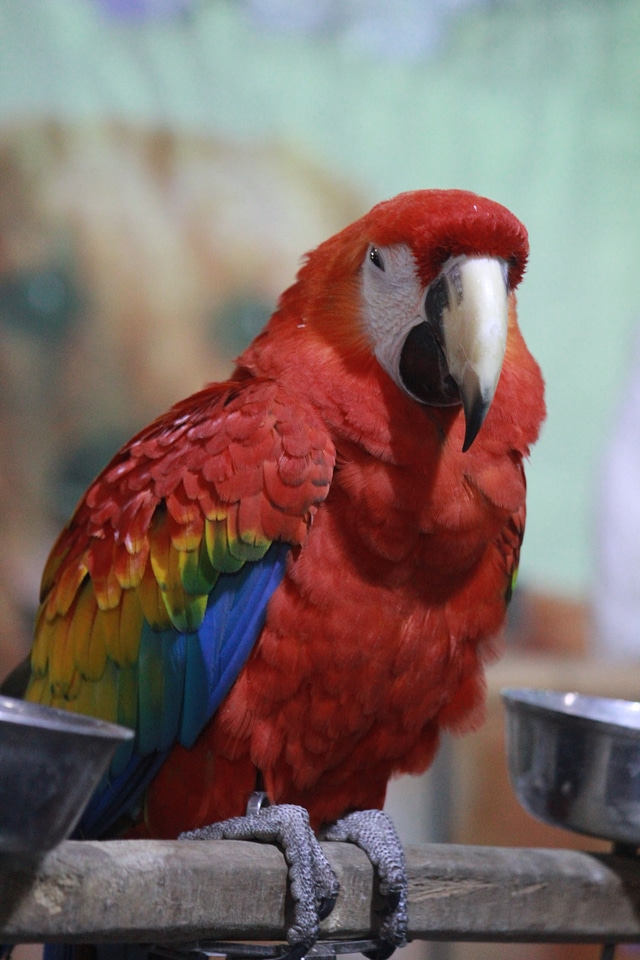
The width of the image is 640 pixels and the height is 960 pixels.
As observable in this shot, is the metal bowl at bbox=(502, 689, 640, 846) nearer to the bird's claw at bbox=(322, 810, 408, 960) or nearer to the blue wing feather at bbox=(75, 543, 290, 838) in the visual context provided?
the bird's claw at bbox=(322, 810, 408, 960)

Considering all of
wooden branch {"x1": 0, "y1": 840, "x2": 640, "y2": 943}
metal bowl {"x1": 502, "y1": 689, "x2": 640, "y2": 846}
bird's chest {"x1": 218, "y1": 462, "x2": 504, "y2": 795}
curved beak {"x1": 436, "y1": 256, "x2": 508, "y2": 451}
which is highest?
curved beak {"x1": 436, "y1": 256, "x2": 508, "y2": 451}

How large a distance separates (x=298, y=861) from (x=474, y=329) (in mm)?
591

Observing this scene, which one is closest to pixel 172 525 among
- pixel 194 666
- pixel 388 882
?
pixel 194 666

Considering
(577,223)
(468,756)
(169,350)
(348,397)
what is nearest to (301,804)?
(348,397)

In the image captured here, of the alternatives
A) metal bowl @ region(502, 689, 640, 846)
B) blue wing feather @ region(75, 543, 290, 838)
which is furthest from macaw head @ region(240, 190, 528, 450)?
metal bowl @ region(502, 689, 640, 846)

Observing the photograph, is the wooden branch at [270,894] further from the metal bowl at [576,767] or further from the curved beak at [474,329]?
the curved beak at [474,329]

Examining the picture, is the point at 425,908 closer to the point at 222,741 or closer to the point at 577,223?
the point at 222,741

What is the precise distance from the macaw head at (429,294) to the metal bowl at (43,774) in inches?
19.4

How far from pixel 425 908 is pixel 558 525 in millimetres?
1654

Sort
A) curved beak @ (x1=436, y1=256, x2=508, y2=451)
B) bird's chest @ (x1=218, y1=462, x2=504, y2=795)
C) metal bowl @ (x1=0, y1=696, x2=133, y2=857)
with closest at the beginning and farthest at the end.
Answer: metal bowl @ (x1=0, y1=696, x2=133, y2=857), curved beak @ (x1=436, y1=256, x2=508, y2=451), bird's chest @ (x1=218, y1=462, x2=504, y2=795)

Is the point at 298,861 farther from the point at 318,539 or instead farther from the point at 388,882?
the point at 318,539

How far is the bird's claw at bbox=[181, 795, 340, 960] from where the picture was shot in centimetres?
99

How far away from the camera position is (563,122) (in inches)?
109

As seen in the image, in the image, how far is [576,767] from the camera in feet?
3.96
